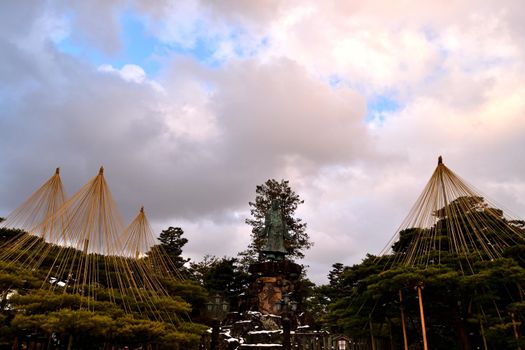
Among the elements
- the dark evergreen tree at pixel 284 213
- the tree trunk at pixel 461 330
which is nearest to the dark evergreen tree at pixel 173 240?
the dark evergreen tree at pixel 284 213

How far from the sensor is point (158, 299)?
497 inches

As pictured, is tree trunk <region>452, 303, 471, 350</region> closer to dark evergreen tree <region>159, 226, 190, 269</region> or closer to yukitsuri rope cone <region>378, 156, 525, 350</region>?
yukitsuri rope cone <region>378, 156, 525, 350</region>

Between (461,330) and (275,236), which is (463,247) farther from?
(275,236)

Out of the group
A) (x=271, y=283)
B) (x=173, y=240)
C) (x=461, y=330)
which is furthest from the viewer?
(x=173, y=240)

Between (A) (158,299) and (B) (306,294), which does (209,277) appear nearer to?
(B) (306,294)

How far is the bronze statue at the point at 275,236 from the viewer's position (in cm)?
2817

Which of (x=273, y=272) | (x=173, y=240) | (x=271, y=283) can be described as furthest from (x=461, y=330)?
(x=173, y=240)

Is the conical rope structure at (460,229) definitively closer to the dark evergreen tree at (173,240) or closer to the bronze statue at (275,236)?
the bronze statue at (275,236)

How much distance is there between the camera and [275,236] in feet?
93.7

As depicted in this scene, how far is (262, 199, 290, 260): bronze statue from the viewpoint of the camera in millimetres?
28172

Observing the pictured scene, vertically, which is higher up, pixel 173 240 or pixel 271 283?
pixel 173 240

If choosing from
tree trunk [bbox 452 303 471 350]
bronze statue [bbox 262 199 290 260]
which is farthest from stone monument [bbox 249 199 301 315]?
tree trunk [bbox 452 303 471 350]

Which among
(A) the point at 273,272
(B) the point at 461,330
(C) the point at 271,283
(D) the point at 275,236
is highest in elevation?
(D) the point at 275,236

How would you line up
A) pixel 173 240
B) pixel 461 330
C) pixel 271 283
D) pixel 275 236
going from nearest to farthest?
1. pixel 461 330
2. pixel 271 283
3. pixel 275 236
4. pixel 173 240
